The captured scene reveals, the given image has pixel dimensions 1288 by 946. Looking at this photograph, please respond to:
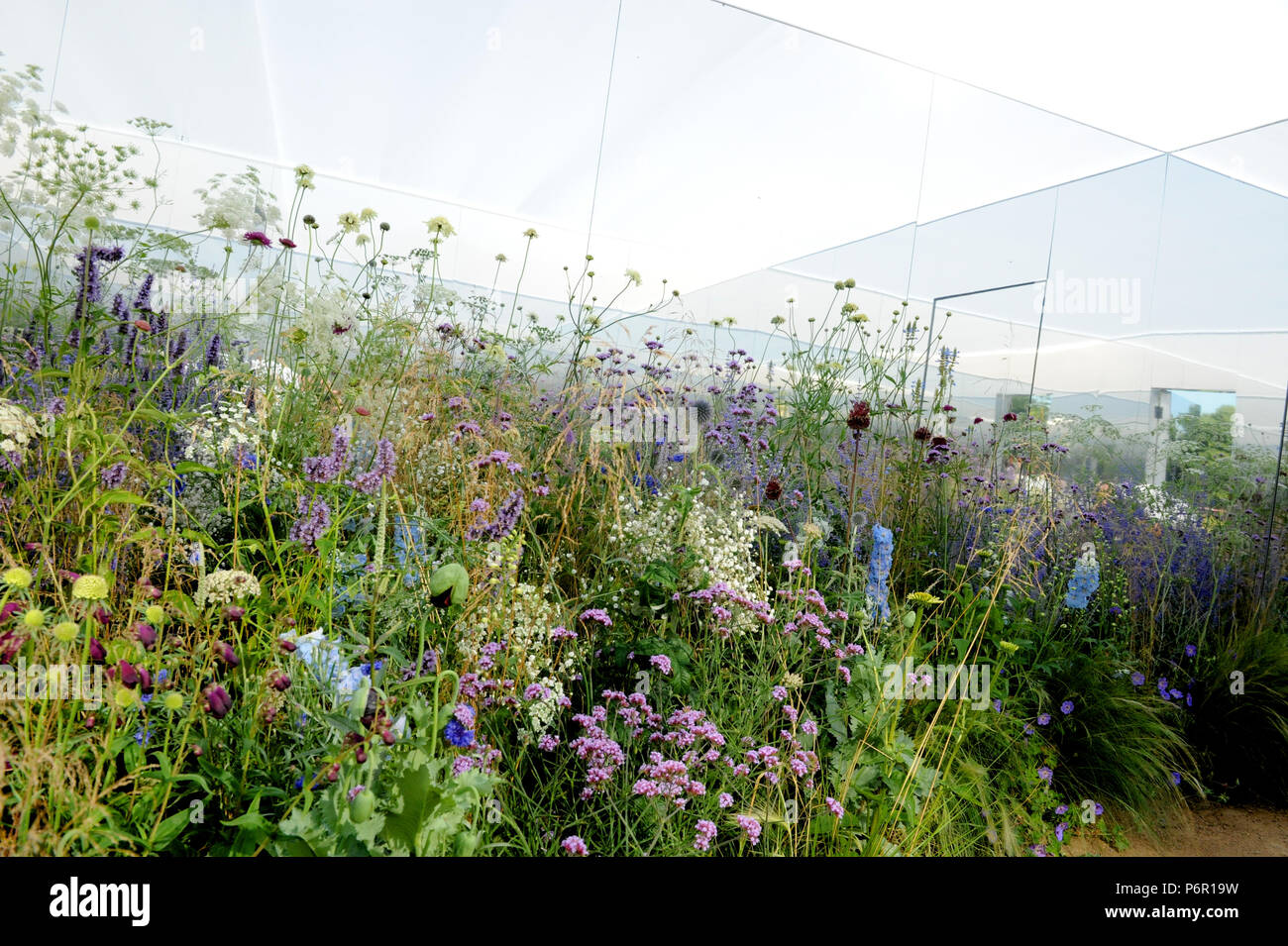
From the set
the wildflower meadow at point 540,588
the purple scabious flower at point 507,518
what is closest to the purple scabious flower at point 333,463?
the wildflower meadow at point 540,588

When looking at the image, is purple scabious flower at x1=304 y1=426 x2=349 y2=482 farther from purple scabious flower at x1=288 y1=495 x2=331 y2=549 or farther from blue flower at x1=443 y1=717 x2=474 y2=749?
blue flower at x1=443 y1=717 x2=474 y2=749

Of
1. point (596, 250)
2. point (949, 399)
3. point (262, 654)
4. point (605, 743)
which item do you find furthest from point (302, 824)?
point (949, 399)

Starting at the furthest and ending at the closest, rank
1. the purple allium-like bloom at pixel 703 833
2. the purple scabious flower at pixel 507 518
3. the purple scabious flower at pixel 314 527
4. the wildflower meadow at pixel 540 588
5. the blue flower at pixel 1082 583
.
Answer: the blue flower at pixel 1082 583 < the purple scabious flower at pixel 507 518 < the purple scabious flower at pixel 314 527 < the purple allium-like bloom at pixel 703 833 < the wildflower meadow at pixel 540 588

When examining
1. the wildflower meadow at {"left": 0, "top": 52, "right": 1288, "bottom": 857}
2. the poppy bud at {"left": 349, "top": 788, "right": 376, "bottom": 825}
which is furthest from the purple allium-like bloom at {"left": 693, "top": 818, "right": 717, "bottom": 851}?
the poppy bud at {"left": 349, "top": 788, "right": 376, "bottom": 825}

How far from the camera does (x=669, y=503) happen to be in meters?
1.96

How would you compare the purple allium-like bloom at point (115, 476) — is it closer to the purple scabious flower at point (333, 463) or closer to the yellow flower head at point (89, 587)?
the purple scabious flower at point (333, 463)

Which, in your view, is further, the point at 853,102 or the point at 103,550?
the point at 853,102

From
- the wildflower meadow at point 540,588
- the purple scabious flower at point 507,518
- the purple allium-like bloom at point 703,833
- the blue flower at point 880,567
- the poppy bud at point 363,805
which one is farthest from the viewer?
the blue flower at point 880,567

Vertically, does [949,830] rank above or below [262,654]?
below

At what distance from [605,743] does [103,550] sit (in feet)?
3.50

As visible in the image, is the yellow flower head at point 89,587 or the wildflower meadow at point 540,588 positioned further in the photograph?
the wildflower meadow at point 540,588
